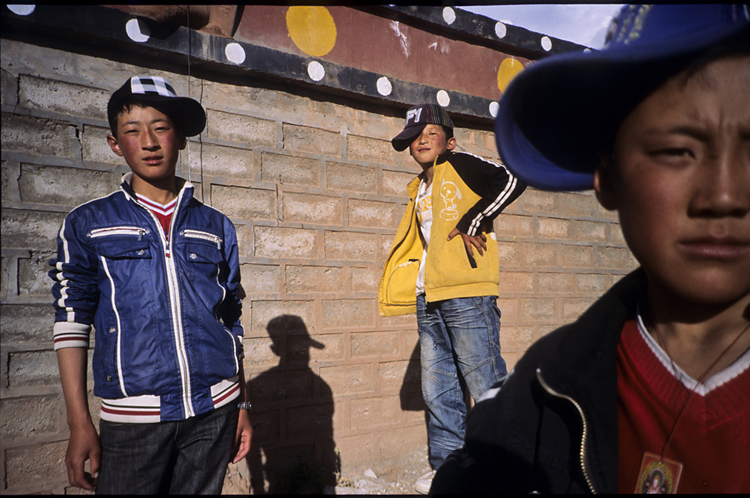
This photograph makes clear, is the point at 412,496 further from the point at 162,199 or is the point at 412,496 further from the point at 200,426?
the point at 162,199

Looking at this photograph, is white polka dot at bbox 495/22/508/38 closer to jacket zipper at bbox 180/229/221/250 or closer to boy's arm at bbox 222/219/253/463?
boy's arm at bbox 222/219/253/463

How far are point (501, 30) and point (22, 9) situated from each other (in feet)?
11.9

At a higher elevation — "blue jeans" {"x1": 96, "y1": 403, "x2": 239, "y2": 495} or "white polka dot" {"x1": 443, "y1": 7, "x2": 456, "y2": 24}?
"white polka dot" {"x1": 443, "y1": 7, "x2": 456, "y2": 24}

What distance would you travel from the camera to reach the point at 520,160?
1.06 m

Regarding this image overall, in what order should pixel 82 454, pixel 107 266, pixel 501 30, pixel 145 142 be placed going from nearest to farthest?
pixel 82 454 < pixel 107 266 < pixel 145 142 < pixel 501 30

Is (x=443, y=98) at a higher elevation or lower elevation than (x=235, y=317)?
higher

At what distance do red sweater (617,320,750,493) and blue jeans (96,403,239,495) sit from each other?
4.74 feet

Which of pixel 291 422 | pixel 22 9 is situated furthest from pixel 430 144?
pixel 22 9

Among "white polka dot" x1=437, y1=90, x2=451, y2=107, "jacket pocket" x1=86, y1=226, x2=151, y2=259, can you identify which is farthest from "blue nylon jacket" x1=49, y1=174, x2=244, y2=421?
"white polka dot" x1=437, y1=90, x2=451, y2=107

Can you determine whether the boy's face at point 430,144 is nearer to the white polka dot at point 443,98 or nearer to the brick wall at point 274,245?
the brick wall at point 274,245

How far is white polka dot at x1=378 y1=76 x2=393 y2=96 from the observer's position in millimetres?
3578

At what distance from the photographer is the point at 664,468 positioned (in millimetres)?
820

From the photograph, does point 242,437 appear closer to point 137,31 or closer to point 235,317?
point 235,317

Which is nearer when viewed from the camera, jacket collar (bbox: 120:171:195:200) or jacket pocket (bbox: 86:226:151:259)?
jacket pocket (bbox: 86:226:151:259)
